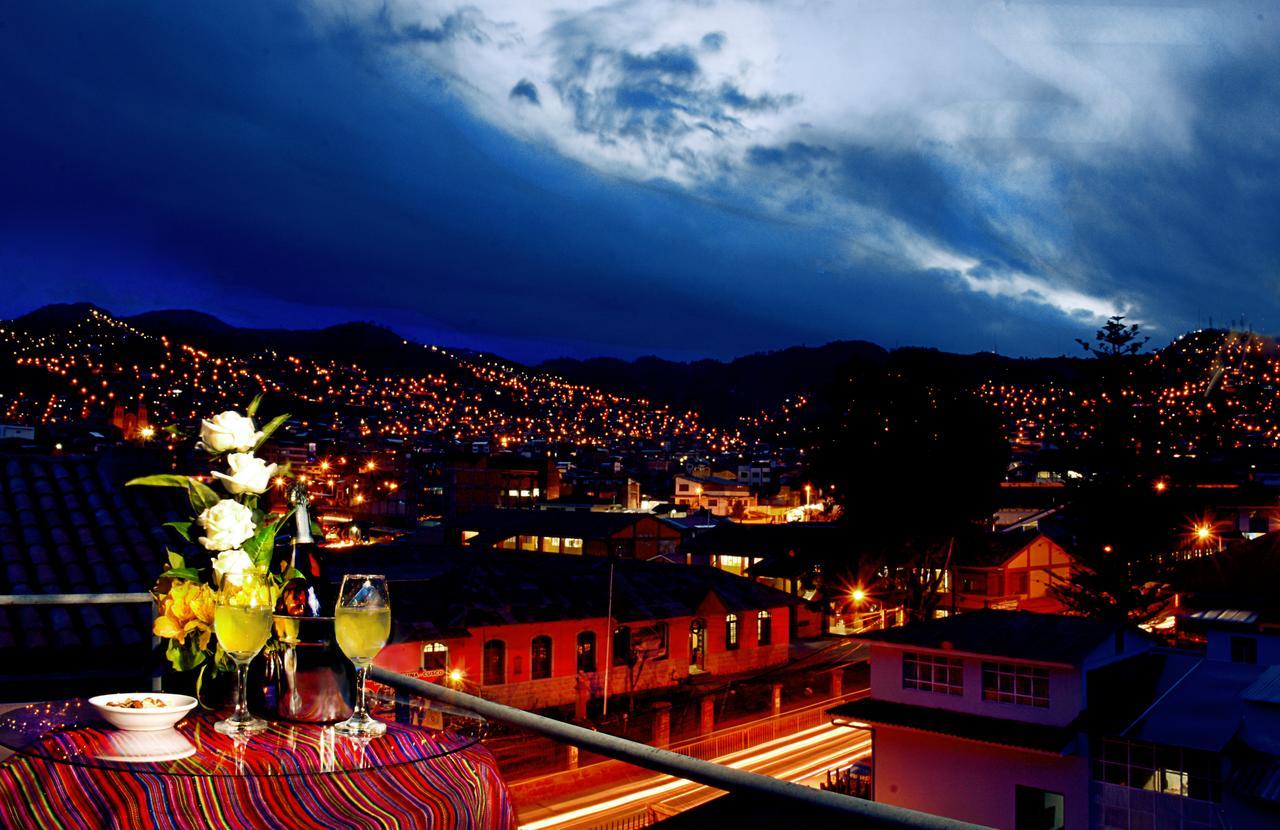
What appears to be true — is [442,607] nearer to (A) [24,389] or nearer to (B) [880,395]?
(B) [880,395]

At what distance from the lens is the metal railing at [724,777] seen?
1.29 meters

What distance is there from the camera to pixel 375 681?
256cm

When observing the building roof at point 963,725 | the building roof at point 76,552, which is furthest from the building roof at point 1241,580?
the building roof at point 76,552

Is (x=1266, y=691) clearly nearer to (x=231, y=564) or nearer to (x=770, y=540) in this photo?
(x=231, y=564)

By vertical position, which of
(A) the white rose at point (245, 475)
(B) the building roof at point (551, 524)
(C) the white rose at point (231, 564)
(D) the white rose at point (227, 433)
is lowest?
(B) the building roof at point (551, 524)

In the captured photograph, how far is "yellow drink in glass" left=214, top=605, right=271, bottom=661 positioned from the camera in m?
2.05

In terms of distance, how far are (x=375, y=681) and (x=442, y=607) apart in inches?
783

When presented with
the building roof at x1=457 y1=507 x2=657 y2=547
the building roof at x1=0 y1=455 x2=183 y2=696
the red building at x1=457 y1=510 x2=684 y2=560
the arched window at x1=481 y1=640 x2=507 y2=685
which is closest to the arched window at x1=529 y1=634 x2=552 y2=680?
the arched window at x1=481 y1=640 x2=507 y2=685

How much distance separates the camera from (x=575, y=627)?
2358 cm

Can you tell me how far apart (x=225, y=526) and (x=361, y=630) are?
45 cm

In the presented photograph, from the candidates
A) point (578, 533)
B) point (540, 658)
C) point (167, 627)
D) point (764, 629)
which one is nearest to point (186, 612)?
point (167, 627)

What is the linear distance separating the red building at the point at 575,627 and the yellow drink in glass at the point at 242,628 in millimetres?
18421

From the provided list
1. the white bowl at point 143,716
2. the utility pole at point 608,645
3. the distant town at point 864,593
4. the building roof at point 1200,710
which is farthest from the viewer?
the utility pole at point 608,645

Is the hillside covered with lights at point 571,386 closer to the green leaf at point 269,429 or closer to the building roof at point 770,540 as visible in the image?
the green leaf at point 269,429
